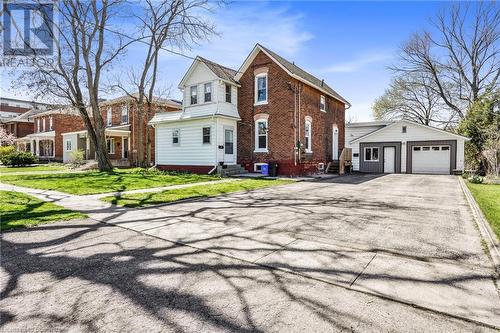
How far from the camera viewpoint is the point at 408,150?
24.7 metres

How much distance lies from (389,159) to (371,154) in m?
1.58

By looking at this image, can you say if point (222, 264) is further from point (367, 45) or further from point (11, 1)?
point (11, 1)

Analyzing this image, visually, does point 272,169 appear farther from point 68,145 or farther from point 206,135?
point 68,145

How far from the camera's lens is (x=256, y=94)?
65.7 feet

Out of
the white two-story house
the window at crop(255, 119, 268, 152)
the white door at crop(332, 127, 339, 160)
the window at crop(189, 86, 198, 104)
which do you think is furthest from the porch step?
the white door at crop(332, 127, 339, 160)

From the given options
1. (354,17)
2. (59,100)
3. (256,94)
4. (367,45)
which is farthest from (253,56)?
(59,100)

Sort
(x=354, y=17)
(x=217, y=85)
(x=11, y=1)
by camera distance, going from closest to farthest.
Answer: (x=354, y=17), (x=11, y=1), (x=217, y=85)

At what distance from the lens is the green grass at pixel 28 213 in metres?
6.37

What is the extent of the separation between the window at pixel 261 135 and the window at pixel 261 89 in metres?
1.45

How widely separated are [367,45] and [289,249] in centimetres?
1404

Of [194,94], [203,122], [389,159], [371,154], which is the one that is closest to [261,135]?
[203,122]

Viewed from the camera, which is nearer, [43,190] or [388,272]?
[388,272]

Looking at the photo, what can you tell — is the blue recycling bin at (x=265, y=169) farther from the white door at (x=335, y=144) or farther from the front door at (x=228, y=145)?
the white door at (x=335, y=144)

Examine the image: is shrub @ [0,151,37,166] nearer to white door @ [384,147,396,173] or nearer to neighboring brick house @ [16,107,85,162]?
neighboring brick house @ [16,107,85,162]
